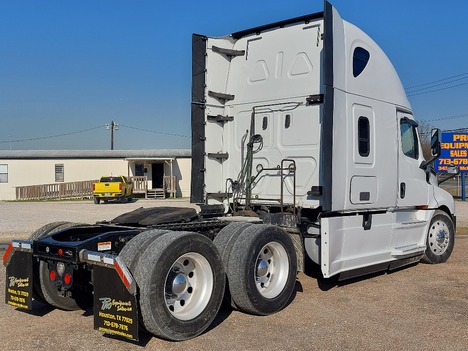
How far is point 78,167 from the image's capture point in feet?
124

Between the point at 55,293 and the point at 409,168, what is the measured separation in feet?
19.1

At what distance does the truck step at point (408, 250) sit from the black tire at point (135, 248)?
436 cm

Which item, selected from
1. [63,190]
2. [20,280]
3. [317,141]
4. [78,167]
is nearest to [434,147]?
[317,141]

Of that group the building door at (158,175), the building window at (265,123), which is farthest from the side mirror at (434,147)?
the building door at (158,175)

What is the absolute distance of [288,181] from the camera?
7.61 m

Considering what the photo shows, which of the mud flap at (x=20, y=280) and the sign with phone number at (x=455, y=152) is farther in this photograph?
the sign with phone number at (x=455, y=152)

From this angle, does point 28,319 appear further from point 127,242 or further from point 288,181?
point 288,181

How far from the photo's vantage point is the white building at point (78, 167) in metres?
37.2

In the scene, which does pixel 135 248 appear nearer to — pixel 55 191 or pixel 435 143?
pixel 435 143

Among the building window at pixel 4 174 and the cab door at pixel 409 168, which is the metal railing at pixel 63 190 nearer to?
the building window at pixel 4 174

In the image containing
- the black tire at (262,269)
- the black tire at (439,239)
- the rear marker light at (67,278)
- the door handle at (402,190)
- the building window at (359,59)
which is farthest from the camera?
the black tire at (439,239)

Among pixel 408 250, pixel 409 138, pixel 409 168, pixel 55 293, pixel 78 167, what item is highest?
pixel 78 167

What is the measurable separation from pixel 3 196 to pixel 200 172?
33.0 metres

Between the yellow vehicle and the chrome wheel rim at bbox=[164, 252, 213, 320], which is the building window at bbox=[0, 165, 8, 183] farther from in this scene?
the chrome wheel rim at bbox=[164, 252, 213, 320]
